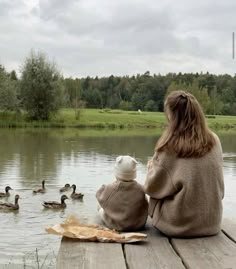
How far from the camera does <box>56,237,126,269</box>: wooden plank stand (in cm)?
362

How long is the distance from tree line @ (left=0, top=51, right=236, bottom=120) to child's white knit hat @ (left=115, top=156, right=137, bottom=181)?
165ft

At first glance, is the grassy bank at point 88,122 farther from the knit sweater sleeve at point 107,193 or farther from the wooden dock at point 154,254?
the wooden dock at point 154,254

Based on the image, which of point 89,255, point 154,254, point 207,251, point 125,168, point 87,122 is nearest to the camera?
point 89,255

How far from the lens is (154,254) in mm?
3998

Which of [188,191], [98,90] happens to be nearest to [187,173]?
[188,191]

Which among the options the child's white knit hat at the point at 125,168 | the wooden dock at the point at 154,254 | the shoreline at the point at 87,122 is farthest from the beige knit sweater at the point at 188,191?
the shoreline at the point at 87,122

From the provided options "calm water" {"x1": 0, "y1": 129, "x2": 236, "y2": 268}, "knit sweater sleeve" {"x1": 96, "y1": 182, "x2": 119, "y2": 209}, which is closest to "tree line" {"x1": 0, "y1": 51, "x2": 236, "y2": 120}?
"calm water" {"x1": 0, "y1": 129, "x2": 236, "y2": 268}

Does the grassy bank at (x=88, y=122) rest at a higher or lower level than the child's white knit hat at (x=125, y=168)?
lower

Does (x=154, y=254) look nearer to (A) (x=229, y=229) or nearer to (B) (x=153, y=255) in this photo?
(B) (x=153, y=255)

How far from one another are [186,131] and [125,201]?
2.89 ft

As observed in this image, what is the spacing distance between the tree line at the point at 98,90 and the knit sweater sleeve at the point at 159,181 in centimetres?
5067

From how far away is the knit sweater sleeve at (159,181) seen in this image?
4.59 metres

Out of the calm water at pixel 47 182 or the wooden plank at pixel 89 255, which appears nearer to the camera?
the wooden plank at pixel 89 255

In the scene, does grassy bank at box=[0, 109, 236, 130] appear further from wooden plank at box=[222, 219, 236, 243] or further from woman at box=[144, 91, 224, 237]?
woman at box=[144, 91, 224, 237]
